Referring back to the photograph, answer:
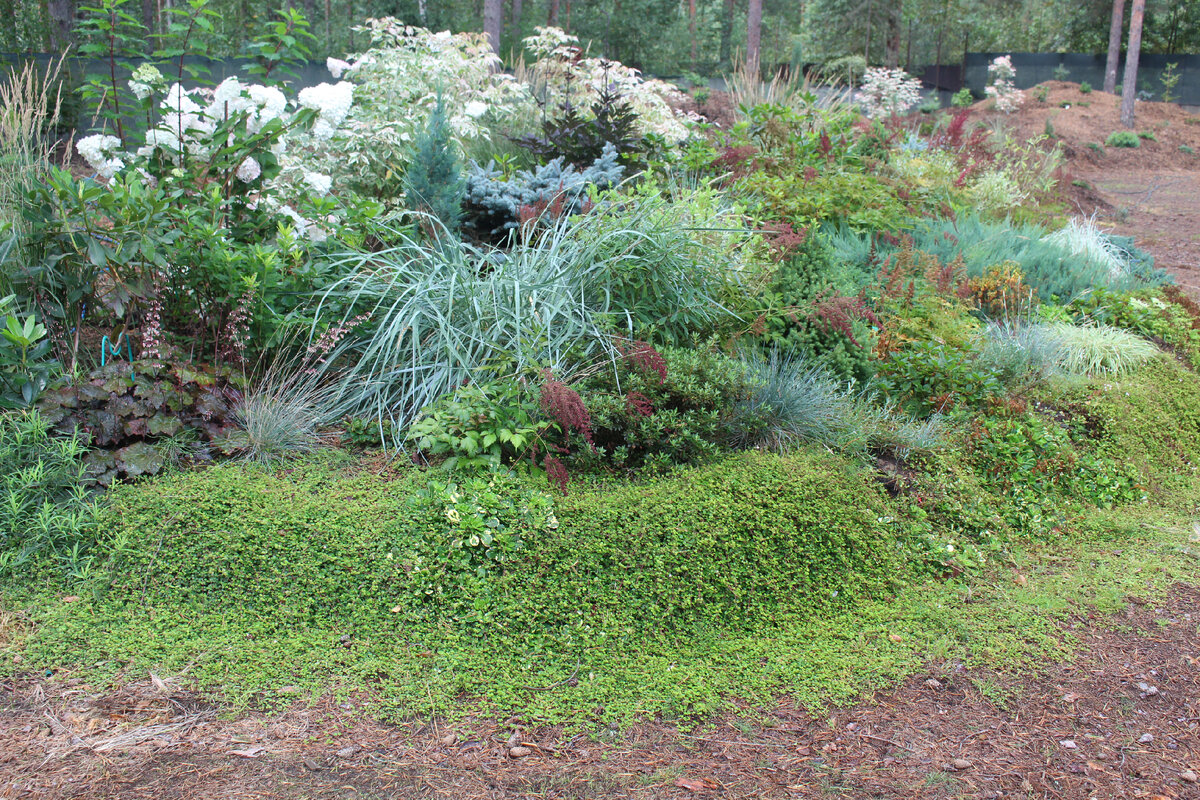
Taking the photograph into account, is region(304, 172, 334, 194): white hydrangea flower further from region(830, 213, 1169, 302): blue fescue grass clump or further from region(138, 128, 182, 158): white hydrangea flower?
region(830, 213, 1169, 302): blue fescue grass clump

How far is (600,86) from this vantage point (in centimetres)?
952

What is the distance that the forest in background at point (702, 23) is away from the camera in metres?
23.9

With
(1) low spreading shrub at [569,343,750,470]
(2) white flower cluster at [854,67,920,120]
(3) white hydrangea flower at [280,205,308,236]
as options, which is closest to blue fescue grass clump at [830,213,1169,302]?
(1) low spreading shrub at [569,343,750,470]

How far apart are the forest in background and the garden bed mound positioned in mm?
4672

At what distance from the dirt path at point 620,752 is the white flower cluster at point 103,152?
288 cm

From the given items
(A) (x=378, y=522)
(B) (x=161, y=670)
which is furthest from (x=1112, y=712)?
(B) (x=161, y=670)

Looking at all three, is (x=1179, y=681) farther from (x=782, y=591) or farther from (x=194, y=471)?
(x=194, y=471)

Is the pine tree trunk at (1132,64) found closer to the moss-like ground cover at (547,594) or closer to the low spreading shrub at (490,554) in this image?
→ the moss-like ground cover at (547,594)

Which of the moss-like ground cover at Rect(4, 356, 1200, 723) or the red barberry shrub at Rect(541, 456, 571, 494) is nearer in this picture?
the moss-like ground cover at Rect(4, 356, 1200, 723)

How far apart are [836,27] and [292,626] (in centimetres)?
3371

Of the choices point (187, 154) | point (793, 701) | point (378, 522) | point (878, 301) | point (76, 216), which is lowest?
point (793, 701)

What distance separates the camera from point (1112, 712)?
8.54ft

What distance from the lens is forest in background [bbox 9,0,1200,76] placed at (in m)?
23.9

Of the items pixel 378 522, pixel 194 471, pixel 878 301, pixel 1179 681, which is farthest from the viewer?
pixel 878 301
